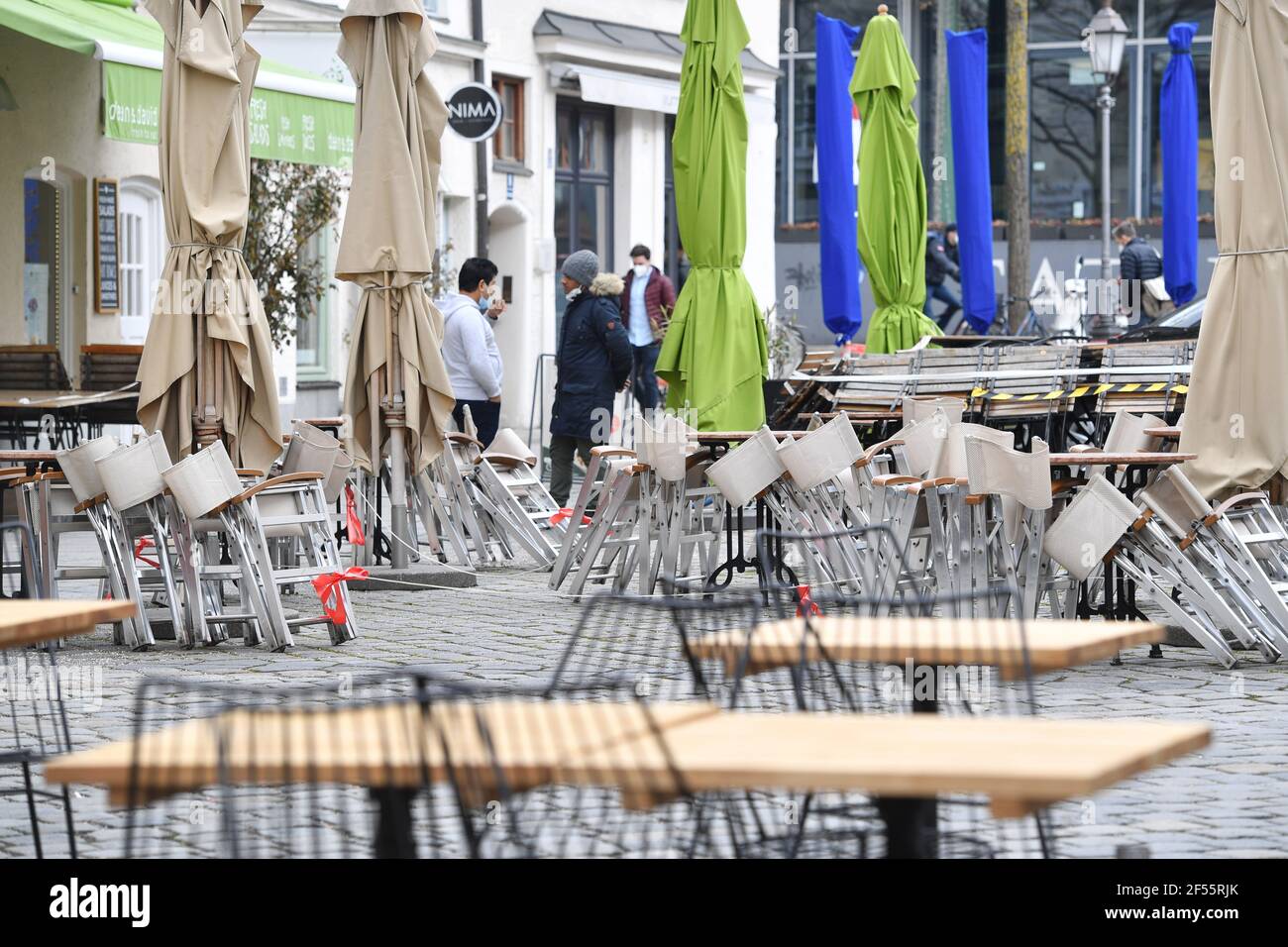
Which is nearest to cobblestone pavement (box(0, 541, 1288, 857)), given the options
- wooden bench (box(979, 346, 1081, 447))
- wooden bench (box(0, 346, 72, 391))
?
wooden bench (box(0, 346, 72, 391))

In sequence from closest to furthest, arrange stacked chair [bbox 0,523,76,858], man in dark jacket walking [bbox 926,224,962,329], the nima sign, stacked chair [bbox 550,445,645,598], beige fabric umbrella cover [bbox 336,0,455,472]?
stacked chair [bbox 0,523,76,858] → stacked chair [bbox 550,445,645,598] → beige fabric umbrella cover [bbox 336,0,455,472] → the nima sign → man in dark jacket walking [bbox 926,224,962,329]

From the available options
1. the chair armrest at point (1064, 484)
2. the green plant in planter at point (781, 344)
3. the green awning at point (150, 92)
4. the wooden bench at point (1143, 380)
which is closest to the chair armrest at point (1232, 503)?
the chair armrest at point (1064, 484)

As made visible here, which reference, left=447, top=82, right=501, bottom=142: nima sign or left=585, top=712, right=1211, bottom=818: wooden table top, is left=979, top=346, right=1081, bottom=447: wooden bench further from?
left=585, top=712, right=1211, bottom=818: wooden table top

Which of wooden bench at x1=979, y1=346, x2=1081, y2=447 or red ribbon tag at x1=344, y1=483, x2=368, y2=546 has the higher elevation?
wooden bench at x1=979, y1=346, x2=1081, y2=447

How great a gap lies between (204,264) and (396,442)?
2132 mm

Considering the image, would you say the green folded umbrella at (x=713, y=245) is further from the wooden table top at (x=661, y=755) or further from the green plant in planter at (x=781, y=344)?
the green plant in planter at (x=781, y=344)

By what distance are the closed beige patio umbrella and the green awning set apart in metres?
2.82

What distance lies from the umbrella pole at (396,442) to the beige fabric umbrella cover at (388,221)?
0.03m

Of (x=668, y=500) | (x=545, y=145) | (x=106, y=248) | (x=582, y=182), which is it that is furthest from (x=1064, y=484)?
(x=582, y=182)

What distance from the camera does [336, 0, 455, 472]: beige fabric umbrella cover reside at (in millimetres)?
11914

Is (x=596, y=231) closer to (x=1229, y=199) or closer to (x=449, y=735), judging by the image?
(x=1229, y=199)

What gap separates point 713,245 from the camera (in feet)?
41.7
